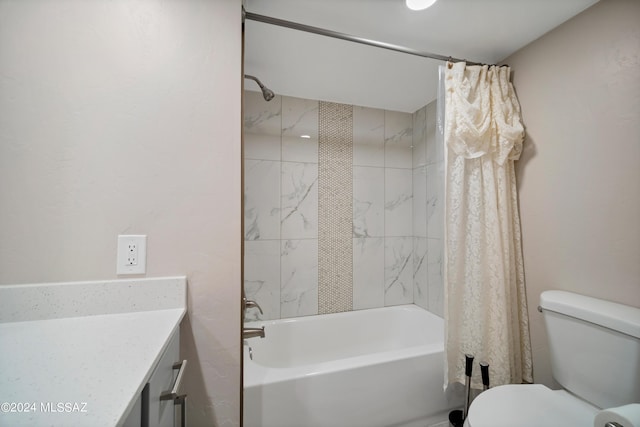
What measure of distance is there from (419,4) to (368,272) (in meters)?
1.91

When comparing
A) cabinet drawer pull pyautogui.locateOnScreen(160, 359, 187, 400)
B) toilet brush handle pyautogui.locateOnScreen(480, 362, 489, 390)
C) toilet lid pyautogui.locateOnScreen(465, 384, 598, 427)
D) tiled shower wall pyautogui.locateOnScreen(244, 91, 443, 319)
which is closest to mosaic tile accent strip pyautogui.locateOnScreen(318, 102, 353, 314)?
tiled shower wall pyautogui.locateOnScreen(244, 91, 443, 319)

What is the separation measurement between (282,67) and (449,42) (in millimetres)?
1030

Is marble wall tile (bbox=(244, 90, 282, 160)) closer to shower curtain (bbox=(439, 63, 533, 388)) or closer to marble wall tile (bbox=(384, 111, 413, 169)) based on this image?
marble wall tile (bbox=(384, 111, 413, 169))

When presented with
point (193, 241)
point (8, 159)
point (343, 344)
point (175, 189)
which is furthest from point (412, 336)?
point (8, 159)

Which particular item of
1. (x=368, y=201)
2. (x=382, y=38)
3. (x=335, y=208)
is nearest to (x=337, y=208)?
(x=335, y=208)

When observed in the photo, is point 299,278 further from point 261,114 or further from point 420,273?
point 261,114

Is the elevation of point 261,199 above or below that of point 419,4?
below

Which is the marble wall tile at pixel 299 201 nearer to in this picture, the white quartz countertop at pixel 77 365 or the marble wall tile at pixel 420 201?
the marble wall tile at pixel 420 201

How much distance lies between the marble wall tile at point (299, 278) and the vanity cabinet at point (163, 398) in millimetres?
1257

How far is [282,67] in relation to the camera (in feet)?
5.75

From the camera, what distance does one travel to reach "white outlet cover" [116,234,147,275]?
92cm

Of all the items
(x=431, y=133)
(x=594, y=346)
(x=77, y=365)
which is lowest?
(x=594, y=346)

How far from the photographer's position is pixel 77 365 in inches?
22.1

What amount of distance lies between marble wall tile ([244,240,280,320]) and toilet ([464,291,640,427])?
1.47 meters
